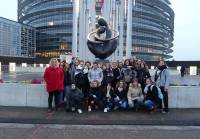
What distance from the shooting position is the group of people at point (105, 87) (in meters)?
12.0

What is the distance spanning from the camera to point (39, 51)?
122 metres

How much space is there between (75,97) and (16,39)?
106922mm

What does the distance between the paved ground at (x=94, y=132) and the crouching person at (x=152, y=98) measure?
7.12 feet

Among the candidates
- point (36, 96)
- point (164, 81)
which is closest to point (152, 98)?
point (164, 81)

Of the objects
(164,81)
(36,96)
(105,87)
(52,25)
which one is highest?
(52,25)

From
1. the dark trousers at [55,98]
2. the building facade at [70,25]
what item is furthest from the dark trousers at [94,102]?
the building facade at [70,25]

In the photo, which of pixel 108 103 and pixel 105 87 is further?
pixel 105 87

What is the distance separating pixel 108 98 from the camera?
12.2 metres

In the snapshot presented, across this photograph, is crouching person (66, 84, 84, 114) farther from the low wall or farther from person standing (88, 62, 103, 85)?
the low wall

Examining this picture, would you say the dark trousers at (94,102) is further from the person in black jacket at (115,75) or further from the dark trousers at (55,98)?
the dark trousers at (55,98)

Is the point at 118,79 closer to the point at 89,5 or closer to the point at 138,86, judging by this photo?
the point at 138,86

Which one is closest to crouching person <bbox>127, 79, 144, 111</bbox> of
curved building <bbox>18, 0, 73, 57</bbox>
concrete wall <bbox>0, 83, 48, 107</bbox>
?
concrete wall <bbox>0, 83, 48, 107</bbox>

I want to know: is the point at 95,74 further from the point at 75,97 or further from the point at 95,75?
the point at 75,97

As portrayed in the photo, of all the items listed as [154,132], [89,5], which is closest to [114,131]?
[154,132]
